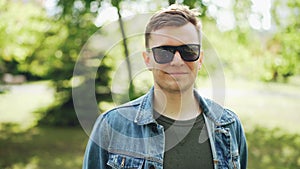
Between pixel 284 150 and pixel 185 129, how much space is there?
24.0 feet

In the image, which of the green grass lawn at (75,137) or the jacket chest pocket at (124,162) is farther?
the green grass lawn at (75,137)

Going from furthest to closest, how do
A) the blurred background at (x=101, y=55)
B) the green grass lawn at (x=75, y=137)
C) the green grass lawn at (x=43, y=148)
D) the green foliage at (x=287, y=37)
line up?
1. the green foliage at (x=287, y=37)
2. the green grass lawn at (x=75, y=137)
3. the green grass lawn at (x=43, y=148)
4. the blurred background at (x=101, y=55)

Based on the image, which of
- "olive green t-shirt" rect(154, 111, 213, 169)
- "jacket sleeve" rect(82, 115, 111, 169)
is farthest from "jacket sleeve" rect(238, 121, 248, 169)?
"jacket sleeve" rect(82, 115, 111, 169)

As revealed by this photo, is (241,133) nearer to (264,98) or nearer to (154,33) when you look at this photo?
(154,33)

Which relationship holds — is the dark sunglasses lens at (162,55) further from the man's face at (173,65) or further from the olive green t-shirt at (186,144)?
the olive green t-shirt at (186,144)

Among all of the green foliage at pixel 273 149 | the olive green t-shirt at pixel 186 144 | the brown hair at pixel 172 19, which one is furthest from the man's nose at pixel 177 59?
the green foliage at pixel 273 149

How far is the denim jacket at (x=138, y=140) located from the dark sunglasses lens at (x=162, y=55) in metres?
0.19

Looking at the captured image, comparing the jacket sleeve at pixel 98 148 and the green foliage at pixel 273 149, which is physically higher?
the jacket sleeve at pixel 98 148

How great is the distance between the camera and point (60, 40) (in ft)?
25.7

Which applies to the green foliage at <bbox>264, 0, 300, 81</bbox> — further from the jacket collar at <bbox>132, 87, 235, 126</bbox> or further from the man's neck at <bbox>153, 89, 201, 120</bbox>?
the man's neck at <bbox>153, 89, 201, 120</bbox>

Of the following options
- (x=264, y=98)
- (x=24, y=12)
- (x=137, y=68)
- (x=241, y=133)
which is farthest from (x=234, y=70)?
(x=264, y=98)

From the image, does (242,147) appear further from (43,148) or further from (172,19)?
(43,148)

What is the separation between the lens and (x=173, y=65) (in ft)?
5.61

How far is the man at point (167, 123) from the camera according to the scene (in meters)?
1.68
